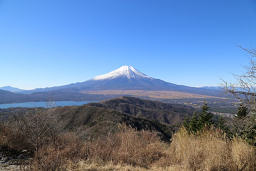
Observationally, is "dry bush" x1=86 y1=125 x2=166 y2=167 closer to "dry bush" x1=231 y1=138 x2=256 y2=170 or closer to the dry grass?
the dry grass

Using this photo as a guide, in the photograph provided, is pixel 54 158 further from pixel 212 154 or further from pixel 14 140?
pixel 212 154

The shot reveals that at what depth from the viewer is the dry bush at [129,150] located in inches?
152

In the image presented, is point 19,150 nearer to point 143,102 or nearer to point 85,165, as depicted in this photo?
point 85,165

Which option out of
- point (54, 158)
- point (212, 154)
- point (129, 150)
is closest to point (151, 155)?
point (129, 150)

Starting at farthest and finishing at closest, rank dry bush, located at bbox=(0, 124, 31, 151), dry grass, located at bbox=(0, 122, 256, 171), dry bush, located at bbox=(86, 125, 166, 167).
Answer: dry bush, located at bbox=(0, 124, 31, 151) < dry bush, located at bbox=(86, 125, 166, 167) < dry grass, located at bbox=(0, 122, 256, 171)

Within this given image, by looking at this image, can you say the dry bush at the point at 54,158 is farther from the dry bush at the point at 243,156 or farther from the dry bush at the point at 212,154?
the dry bush at the point at 243,156

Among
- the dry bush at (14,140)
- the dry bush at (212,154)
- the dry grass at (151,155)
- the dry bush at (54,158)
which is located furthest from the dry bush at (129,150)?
the dry bush at (14,140)

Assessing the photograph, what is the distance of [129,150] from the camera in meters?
4.33

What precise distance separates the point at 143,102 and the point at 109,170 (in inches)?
5101

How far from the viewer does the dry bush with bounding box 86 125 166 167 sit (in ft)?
12.7

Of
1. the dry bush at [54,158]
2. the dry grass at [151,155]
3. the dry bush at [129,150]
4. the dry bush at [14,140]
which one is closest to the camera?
the dry bush at [54,158]

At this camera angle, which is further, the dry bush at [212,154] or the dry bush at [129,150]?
the dry bush at [129,150]

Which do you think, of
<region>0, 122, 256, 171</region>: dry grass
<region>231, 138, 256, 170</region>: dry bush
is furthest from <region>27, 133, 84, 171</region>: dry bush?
<region>231, 138, 256, 170</region>: dry bush

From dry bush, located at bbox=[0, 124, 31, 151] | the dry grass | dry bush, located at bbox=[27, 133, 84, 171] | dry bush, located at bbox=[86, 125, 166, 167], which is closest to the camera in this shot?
dry bush, located at bbox=[27, 133, 84, 171]
